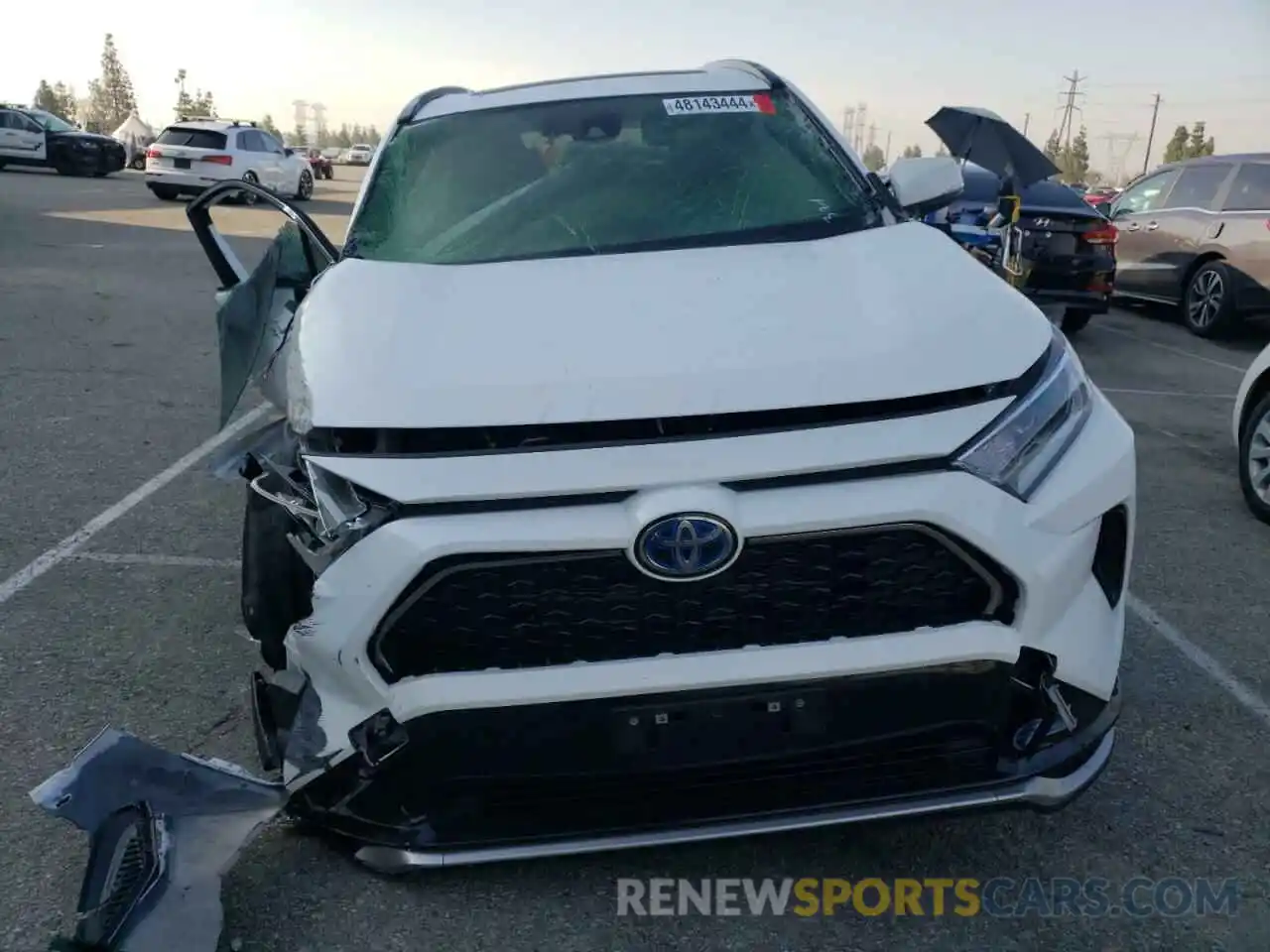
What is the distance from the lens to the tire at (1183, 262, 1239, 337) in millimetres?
10734

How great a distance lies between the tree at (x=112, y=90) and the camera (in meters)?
94.0

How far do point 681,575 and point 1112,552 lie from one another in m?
1.01

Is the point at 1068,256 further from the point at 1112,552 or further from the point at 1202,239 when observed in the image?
the point at 1112,552

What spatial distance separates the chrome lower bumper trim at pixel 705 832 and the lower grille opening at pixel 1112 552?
1.57 ft

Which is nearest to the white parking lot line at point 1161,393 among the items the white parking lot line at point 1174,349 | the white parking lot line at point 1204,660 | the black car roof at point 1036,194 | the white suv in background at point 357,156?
the white parking lot line at point 1174,349

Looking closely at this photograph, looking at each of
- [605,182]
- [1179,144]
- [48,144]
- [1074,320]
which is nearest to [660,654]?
[605,182]

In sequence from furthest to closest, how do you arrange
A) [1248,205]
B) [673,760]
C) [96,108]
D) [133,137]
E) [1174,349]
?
[96,108]
[133,137]
[1248,205]
[1174,349]
[673,760]

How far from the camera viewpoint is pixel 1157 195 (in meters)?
12.0

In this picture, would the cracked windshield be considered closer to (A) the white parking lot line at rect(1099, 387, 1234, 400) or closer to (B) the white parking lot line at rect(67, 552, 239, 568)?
(B) the white parking lot line at rect(67, 552, 239, 568)

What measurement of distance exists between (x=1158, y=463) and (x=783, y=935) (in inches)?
183

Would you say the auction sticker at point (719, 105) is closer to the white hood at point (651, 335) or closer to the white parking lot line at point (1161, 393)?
the white hood at point (651, 335)

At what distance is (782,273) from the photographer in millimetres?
2781

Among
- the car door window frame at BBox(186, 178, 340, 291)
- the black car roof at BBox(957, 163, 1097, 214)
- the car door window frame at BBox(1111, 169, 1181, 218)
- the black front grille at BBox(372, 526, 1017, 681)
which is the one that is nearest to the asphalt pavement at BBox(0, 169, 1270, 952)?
the black front grille at BBox(372, 526, 1017, 681)

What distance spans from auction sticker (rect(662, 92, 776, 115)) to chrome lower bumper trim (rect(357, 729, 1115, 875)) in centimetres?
255
